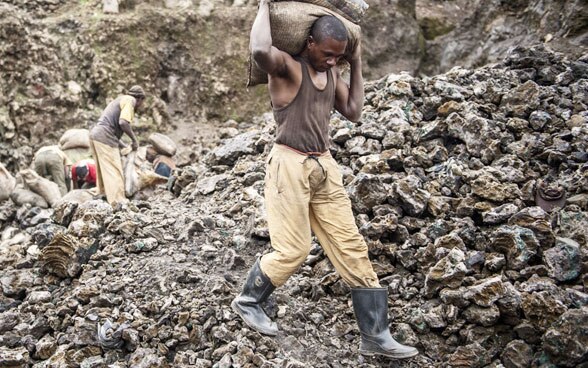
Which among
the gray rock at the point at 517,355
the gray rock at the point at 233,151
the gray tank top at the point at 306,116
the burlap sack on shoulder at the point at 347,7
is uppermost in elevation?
the burlap sack on shoulder at the point at 347,7

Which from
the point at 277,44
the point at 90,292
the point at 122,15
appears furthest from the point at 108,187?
the point at 122,15

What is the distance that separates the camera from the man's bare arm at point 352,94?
10.4ft

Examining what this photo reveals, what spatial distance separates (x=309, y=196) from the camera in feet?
9.85

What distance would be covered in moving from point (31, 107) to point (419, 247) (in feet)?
28.1

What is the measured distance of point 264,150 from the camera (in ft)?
18.7

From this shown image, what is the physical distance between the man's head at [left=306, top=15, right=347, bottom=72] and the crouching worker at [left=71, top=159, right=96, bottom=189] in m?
5.44

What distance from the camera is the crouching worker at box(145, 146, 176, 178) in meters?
7.90

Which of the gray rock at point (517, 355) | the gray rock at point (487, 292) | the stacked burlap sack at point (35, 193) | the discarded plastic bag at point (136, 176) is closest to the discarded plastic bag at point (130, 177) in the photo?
the discarded plastic bag at point (136, 176)

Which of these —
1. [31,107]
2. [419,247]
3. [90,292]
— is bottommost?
[31,107]

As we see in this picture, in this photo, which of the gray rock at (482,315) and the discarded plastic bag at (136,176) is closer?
the gray rock at (482,315)

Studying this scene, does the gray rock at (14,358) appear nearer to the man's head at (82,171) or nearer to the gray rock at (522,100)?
the gray rock at (522,100)

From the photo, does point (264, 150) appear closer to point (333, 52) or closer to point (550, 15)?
point (333, 52)

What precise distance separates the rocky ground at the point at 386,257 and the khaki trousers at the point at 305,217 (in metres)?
0.49

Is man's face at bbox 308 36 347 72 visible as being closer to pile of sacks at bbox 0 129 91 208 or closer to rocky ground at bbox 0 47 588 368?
rocky ground at bbox 0 47 588 368
